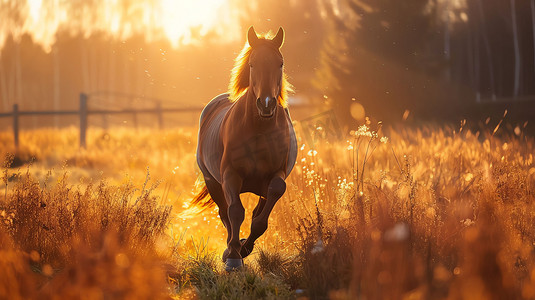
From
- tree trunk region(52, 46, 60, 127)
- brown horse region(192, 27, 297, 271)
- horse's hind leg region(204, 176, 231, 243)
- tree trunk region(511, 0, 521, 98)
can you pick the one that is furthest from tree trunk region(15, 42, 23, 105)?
brown horse region(192, 27, 297, 271)

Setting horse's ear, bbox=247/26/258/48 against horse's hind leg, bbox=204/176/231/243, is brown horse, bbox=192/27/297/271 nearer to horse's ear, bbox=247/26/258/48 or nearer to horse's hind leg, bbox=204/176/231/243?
horse's ear, bbox=247/26/258/48

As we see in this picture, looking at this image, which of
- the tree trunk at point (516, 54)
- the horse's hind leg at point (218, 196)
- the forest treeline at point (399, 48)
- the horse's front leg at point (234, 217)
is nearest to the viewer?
the horse's front leg at point (234, 217)

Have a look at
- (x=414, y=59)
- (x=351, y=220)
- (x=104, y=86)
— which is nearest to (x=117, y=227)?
(x=351, y=220)

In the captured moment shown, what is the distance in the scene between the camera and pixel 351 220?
482cm

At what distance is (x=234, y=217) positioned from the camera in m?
4.77

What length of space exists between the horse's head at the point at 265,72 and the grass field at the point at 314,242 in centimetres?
92

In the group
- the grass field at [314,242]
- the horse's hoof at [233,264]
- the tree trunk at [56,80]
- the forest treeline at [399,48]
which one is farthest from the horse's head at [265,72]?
the tree trunk at [56,80]

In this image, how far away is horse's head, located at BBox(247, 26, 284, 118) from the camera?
14.0 ft

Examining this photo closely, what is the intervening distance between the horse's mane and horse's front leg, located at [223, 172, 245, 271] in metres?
0.78

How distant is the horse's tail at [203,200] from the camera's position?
6.39 meters

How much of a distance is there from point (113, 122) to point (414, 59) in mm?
40359

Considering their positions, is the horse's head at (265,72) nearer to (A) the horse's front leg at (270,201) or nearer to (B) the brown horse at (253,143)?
(B) the brown horse at (253,143)

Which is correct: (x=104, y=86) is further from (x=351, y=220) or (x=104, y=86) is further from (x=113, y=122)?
(x=351, y=220)

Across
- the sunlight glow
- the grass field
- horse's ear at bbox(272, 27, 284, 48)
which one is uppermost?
the sunlight glow
